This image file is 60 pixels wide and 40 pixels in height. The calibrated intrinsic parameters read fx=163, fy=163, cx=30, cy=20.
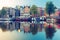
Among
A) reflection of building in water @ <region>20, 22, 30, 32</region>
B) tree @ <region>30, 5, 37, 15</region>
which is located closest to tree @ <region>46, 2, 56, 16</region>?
tree @ <region>30, 5, 37, 15</region>

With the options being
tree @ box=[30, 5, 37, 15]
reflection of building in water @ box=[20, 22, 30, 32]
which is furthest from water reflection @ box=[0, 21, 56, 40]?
tree @ box=[30, 5, 37, 15]

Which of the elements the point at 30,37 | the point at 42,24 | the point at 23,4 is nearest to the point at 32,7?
the point at 23,4

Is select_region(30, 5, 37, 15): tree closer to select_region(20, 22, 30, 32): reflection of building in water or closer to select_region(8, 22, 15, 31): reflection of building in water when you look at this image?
select_region(20, 22, 30, 32): reflection of building in water

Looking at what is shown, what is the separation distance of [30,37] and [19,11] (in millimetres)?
425

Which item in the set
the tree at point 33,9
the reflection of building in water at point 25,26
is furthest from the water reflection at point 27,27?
the tree at point 33,9

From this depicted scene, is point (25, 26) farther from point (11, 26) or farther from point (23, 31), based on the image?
point (11, 26)

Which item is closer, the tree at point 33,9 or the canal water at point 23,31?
the canal water at point 23,31

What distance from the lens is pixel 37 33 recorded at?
7.86 feet

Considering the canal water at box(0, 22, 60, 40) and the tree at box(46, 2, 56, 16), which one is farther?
the tree at box(46, 2, 56, 16)

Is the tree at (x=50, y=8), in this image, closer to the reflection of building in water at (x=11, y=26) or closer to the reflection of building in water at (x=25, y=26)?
the reflection of building in water at (x=25, y=26)

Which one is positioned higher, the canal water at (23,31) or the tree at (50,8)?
the tree at (50,8)

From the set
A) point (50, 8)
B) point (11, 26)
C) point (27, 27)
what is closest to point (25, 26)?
point (27, 27)

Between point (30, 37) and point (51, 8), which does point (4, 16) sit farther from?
point (51, 8)

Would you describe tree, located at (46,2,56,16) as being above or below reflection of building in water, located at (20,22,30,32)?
above
